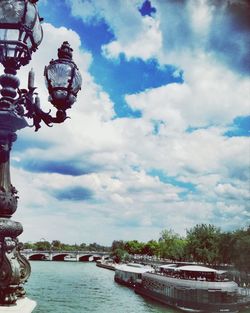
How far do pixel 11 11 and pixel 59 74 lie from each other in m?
0.74

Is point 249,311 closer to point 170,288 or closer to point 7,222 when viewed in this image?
point 170,288

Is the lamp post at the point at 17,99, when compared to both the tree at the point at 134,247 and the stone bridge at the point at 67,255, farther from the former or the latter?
the stone bridge at the point at 67,255

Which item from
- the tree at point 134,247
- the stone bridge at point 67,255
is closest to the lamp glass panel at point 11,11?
the tree at point 134,247

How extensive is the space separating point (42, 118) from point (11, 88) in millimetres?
472

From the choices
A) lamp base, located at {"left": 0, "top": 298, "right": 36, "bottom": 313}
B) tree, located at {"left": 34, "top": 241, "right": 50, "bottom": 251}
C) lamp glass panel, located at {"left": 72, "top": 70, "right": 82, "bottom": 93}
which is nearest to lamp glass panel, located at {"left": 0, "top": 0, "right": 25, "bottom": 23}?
lamp glass panel, located at {"left": 72, "top": 70, "right": 82, "bottom": 93}

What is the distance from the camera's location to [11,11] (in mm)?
3865

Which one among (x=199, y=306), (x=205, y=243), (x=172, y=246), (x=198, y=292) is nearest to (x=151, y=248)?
(x=172, y=246)

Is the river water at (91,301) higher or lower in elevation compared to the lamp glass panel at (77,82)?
lower

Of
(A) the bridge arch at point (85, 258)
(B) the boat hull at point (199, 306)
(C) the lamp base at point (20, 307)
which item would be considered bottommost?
(B) the boat hull at point (199, 306)

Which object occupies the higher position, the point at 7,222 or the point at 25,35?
the point at 25,35

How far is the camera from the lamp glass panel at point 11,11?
12.7 feet

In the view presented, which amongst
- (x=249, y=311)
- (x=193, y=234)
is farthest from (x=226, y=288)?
(x=193, y=234)

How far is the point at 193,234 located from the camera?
246 ft

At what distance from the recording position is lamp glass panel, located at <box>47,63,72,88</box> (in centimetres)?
422
